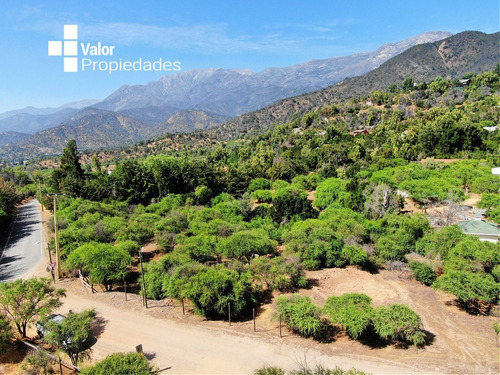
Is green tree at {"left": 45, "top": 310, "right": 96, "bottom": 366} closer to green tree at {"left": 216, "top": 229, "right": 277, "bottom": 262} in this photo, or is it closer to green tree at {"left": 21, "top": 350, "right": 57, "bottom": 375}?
green tree at {"left": 21, "top": 350, "right": 57, "bottom": 375}

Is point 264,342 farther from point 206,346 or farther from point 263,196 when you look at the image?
point 263,196

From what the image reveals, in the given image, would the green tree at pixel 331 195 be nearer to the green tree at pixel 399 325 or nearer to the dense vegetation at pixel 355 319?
the dense vegetation at pixel 355 319

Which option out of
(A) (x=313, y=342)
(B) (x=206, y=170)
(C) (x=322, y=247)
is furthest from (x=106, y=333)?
(B) (x=206, y=170)

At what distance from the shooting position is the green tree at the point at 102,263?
19.5 metres

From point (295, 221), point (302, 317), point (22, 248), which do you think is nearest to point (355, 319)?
point (302, 317)

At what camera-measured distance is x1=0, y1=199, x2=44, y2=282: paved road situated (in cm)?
2484

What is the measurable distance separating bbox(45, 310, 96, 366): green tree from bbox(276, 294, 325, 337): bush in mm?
8232

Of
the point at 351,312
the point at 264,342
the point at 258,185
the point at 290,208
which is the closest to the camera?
the point at 264,342

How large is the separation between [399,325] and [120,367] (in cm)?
1080

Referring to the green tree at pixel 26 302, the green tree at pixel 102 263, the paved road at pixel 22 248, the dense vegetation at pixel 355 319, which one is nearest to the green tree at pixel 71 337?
the green tree at pixel 26 302

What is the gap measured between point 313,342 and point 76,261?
14.8m

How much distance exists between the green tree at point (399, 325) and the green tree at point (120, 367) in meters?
9.35

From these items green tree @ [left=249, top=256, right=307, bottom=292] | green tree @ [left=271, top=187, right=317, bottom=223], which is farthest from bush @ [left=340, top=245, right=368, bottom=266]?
green tree @ [left=271, top=187, right=317, bottom=223]

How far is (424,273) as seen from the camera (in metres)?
20.4
